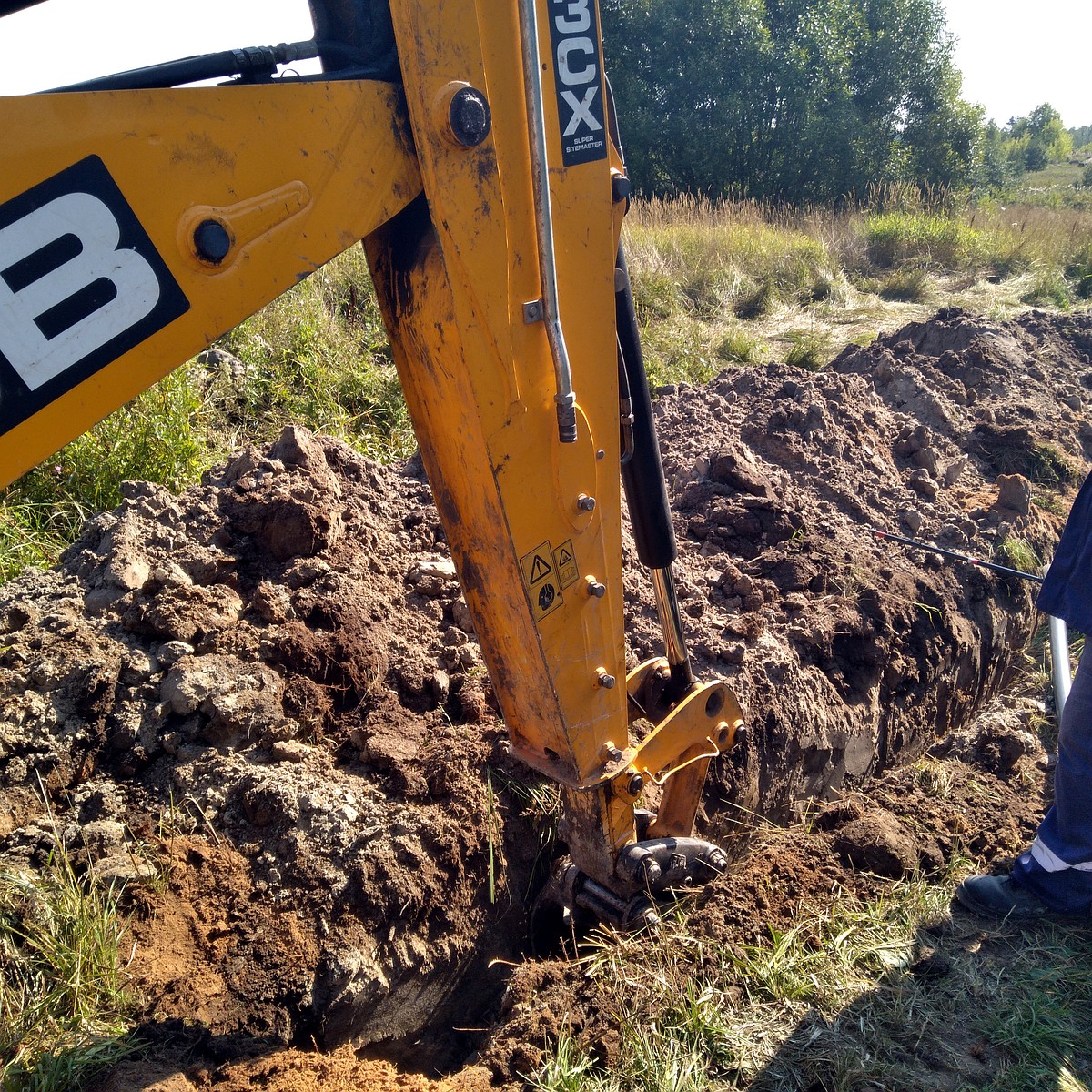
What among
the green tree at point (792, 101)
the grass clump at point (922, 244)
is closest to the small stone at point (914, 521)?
the grass clump at point (922, 244)

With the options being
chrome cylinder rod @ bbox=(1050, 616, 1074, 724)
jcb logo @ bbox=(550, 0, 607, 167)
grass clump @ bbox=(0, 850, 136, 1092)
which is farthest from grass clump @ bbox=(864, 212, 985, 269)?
grass clump @ bbox=(0, 850, 136, 1092)

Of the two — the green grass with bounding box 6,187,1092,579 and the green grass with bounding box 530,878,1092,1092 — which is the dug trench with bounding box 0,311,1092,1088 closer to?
the green grass with bounding box 530,878,1092,1092

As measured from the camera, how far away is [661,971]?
2.73 meters

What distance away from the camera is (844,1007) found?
→ 8.84 ft

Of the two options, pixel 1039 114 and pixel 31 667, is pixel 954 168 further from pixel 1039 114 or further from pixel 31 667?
pixel 1039 114

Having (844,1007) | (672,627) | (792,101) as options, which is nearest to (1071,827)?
(844,1007)

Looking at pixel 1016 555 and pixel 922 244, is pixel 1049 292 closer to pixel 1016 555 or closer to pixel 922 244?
pixel 922 244

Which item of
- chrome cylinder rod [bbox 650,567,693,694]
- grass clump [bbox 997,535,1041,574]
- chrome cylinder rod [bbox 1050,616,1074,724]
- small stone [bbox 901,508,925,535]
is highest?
chrome cylinder rod [bbox 650,567,693,694]

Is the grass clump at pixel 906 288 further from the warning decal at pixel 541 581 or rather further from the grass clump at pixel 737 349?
the warning decal at pixel 541 581

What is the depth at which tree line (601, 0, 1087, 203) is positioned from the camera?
24.7m

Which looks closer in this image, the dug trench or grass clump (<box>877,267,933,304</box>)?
the dug trench

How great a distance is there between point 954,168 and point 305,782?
1096 inches

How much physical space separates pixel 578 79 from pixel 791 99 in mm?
26611

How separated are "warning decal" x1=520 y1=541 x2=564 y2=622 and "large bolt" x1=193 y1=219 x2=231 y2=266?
925mm
